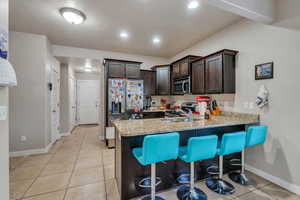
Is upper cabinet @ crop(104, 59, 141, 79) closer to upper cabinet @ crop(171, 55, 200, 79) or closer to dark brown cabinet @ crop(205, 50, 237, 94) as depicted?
upper cabinet @ crop(171, 55, 200, 79)

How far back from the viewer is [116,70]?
13.6 ft

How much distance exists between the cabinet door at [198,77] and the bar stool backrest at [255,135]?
53.0 inches

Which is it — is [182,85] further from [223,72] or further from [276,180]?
[276,180]

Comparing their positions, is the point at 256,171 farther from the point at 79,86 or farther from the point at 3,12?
the point at 79,86

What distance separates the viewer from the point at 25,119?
11.2 feet

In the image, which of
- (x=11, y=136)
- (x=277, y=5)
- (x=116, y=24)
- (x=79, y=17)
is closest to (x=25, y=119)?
(x=11, y=136)

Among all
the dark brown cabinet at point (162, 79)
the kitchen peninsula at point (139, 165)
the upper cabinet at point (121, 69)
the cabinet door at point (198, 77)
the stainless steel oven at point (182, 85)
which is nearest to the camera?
the kitchen peninsula at point (139, 165)

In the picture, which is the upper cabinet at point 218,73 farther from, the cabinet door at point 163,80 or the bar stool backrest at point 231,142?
the cabinet door at point 163,80

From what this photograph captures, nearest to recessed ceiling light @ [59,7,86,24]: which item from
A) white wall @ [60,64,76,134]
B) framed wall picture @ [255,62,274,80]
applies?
white wall @ [60,64,76,134]

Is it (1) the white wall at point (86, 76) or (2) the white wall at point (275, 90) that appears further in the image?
(1) the white wall at point (86, 76)

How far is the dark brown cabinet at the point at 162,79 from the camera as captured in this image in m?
4.80

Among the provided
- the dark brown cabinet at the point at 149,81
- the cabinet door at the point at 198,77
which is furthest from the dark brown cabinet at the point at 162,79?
the cabinet door at the point at 198,77

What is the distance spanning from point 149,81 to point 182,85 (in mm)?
1359

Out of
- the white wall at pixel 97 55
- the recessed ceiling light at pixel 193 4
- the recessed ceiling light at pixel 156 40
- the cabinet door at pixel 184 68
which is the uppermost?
the recessed ceiling light at pixel 156 40
